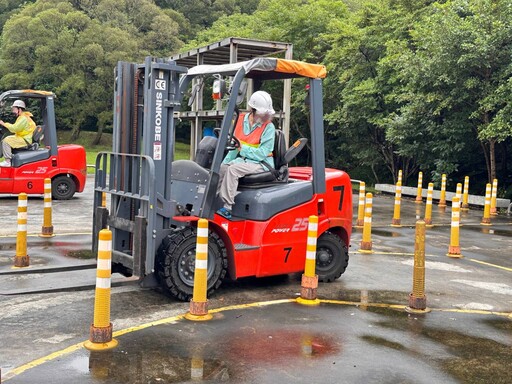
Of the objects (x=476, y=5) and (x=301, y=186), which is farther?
(x=476, y=5)

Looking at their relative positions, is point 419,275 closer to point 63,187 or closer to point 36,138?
point 36,138

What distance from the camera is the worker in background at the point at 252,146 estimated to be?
317 inches

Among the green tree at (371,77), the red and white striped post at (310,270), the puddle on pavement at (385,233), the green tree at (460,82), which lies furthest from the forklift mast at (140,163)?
the green tree at (371,77)

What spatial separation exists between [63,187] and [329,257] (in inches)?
470

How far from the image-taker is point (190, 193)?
814 centimetres

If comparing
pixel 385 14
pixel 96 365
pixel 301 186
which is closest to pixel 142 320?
pixel 96 365

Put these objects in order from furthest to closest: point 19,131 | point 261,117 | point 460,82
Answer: point 460,82
point 19,131
point 261,117

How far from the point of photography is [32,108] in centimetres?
5169

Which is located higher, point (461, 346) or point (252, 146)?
point (252, 146)

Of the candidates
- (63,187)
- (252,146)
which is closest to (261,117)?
(252,146)

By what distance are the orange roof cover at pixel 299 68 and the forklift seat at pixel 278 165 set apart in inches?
33.5

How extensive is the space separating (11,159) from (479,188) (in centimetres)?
2051

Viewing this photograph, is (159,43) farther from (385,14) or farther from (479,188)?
(479,188)

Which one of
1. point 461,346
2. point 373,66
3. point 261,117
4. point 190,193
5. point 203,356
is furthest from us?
point 373,66
